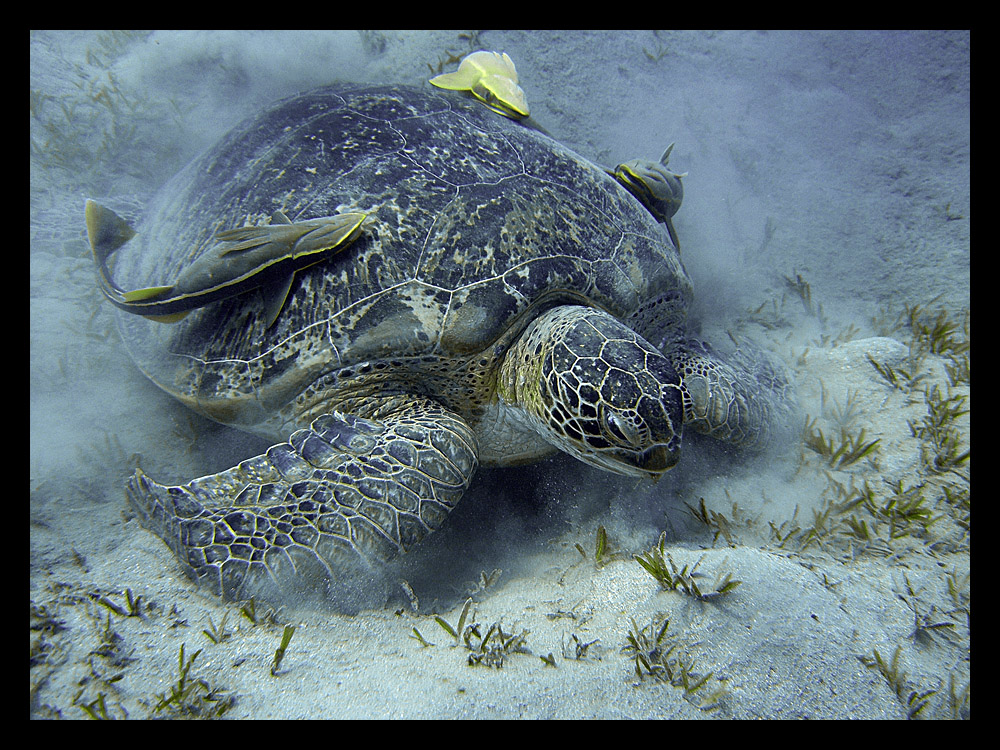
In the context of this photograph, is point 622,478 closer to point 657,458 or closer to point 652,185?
point 657,458

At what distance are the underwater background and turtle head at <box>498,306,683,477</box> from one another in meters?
0.40

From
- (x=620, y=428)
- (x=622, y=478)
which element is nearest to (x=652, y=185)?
(x=622, y=478)

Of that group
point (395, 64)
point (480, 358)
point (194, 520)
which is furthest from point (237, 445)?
point (395, 64)

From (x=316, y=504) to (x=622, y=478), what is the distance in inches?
55.2

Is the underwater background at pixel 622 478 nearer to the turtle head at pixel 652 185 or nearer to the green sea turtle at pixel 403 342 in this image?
the green sea turtle at pixel 403 342

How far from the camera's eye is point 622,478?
2320mm

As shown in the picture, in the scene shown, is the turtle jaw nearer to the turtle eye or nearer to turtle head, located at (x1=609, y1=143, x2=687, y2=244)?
the turtle eye

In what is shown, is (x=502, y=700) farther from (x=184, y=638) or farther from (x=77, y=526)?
(x=77, y=526)

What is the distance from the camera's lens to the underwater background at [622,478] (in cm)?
135

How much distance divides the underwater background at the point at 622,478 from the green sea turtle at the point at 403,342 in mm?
231

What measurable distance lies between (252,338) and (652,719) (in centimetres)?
211

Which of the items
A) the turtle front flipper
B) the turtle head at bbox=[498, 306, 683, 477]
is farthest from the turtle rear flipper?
the turtle front flipper

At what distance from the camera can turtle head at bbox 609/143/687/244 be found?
3186mm

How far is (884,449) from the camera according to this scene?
7.86 ft
